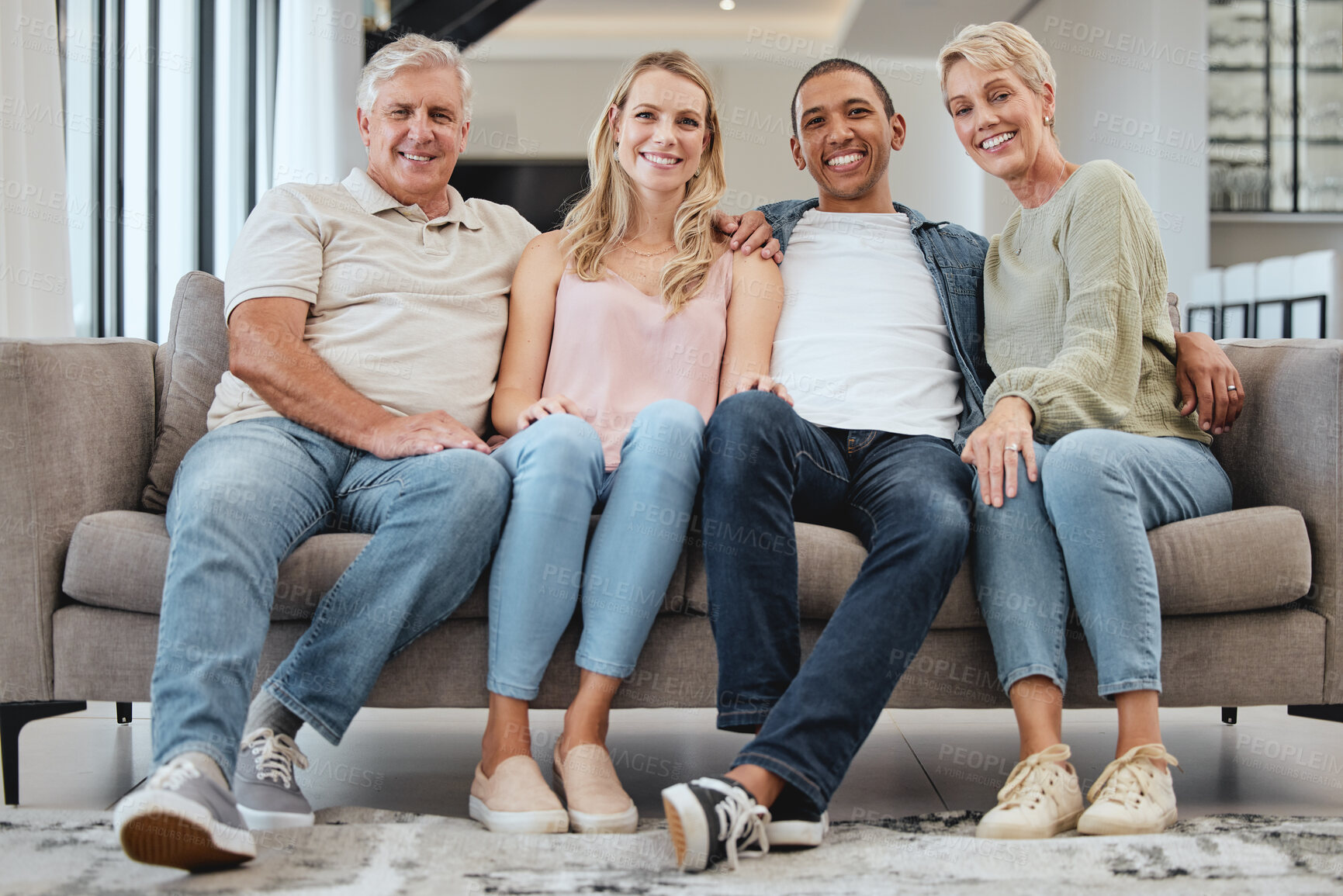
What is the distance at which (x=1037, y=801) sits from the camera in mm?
1282

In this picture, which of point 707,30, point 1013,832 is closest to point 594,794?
point 1013,832

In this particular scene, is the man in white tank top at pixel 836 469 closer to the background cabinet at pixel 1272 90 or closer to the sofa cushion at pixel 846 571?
the sofa cushion at pixel 846 571

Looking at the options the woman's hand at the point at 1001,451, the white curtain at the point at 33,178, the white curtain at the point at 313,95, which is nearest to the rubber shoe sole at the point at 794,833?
the woman's hand at the point at 1001,451

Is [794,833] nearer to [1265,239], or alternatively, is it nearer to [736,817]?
[736,817]

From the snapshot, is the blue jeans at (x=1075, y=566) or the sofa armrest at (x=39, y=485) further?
the sofa armrest at (x=39, y=485)

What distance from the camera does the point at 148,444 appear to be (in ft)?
5.60

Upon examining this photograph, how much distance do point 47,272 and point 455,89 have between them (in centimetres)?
115

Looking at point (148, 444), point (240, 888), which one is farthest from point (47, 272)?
point (240, 888)

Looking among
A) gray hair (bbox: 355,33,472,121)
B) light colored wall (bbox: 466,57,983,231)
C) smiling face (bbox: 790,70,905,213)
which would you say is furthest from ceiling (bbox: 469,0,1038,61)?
gray hair (bbox: 355,33,472,121)

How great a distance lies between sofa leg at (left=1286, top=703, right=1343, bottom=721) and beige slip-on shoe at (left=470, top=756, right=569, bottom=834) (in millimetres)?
1048

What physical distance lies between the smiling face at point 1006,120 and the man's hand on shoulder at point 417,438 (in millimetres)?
916

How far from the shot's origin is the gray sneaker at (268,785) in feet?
4.24

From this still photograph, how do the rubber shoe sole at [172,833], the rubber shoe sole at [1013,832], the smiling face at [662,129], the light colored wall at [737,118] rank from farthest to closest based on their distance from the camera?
the light colored wall at [737,118] → the smiling face at [662,129] → the rubber shoe sole at [1013,832] → the rubber shoe sole at [172,833]

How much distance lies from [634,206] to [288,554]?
2.68 feet
